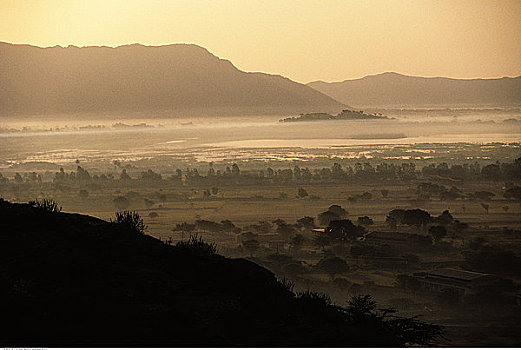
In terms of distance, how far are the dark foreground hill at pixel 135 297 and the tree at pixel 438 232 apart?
223 ft

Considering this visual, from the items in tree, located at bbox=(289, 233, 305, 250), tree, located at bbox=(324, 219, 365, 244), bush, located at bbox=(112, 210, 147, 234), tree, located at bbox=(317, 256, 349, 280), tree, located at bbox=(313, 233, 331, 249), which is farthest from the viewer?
tree, located at bbox=(324, 219, 365, 244)

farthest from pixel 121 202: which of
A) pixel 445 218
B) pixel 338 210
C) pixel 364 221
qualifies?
pixel 445 218

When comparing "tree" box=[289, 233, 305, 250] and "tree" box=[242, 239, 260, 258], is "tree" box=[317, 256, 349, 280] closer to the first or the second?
"tree" box=[289, 233, 305, 250]

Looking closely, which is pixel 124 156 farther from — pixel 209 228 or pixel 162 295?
pixel 162 295

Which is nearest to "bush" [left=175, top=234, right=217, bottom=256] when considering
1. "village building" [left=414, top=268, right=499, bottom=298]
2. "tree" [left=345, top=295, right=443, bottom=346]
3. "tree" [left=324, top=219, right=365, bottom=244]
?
"tree" [left=345, top=295, right=443, bottom=346]

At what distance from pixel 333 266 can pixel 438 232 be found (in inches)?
800

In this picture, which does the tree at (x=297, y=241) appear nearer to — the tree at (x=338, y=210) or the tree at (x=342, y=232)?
the tree at (x=342, y=232)

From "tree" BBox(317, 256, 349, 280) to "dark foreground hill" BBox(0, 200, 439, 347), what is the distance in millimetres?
51152

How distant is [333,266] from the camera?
62156 millimetres

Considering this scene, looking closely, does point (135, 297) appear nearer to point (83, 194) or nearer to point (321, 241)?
point (321, 241)

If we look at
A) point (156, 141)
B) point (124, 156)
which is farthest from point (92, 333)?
point (156, 141)

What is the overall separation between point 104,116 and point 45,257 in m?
124

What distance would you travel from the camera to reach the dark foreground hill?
7.17 metres

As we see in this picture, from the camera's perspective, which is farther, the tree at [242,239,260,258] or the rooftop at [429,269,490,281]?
the tree at [242,239,260,258]
